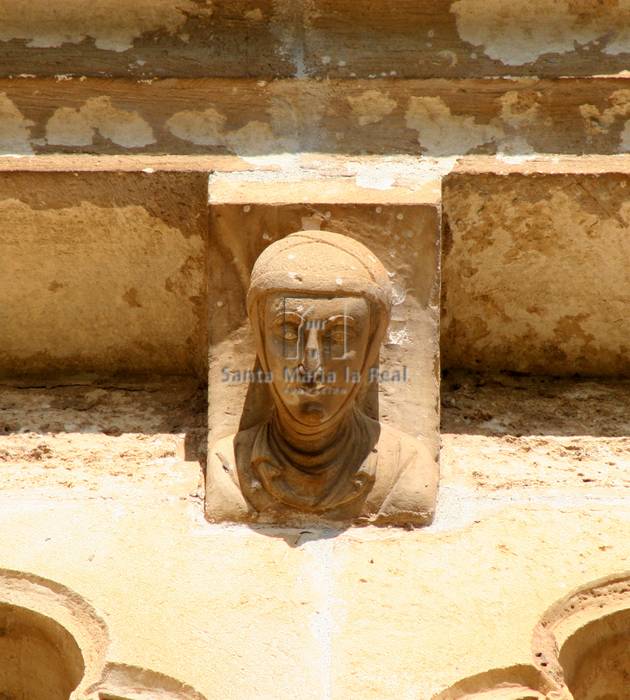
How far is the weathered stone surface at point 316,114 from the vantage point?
5.02 m

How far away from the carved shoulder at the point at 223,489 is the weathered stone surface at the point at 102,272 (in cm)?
57

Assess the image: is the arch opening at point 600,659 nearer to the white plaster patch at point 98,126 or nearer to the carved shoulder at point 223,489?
the carved shoulder at point 223,489

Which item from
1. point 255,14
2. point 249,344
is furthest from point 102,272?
point 255,14

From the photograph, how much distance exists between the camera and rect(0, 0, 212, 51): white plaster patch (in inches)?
204

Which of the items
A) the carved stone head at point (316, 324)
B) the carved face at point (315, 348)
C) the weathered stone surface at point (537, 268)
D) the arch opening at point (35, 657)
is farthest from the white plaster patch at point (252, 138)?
the arch opening at point (35, 657)

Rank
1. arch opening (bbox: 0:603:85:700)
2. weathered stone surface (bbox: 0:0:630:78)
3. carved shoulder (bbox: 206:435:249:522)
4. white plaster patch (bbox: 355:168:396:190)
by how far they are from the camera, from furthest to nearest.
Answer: weathered stone surface (bbox: 0:0:630:78), white plaster patch (bbox: 355:168:396:190), carved shoulder (bbox: 206:435:249:522), arch opening (bbox: 0:603:85:700)

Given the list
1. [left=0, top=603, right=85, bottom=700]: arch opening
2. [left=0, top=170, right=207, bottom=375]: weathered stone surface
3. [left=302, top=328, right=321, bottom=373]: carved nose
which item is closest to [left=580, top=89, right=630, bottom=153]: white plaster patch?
[left=0, top=170, right=207, bottom=375]: weathered stone surface

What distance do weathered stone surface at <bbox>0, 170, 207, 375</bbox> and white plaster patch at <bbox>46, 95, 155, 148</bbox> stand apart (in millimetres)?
211

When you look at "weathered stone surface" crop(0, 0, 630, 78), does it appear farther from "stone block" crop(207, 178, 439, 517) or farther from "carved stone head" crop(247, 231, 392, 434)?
"carved stone head" crop(247, 231, 392, 434)

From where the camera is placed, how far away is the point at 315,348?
4.29 m

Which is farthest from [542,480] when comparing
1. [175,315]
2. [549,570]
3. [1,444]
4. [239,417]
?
[1,444]

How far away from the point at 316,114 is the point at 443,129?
359mm

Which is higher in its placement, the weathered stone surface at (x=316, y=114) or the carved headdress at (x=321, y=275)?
the weathered stone surface at (x=316, y=114)

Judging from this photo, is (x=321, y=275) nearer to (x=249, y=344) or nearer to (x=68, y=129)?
(x=249, y=344)
